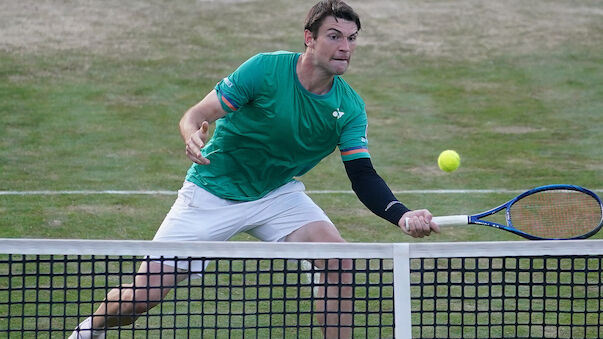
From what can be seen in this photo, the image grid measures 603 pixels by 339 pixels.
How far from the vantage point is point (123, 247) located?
3996mm

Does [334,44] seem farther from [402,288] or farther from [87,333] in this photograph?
[87,333]

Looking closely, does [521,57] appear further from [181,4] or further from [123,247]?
[123,247]

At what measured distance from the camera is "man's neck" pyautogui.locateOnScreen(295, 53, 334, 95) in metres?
5.04

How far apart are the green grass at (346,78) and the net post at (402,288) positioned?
384 cm

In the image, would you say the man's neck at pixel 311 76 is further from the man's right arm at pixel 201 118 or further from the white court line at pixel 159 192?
the white court line at pixel 159 192

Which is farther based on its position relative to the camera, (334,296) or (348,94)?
(348,94)

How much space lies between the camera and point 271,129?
507 centimetres

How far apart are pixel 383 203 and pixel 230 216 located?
0.82 metres

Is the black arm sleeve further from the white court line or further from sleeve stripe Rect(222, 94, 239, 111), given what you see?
the white court line

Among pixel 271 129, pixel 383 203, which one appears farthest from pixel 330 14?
pixel 383 203

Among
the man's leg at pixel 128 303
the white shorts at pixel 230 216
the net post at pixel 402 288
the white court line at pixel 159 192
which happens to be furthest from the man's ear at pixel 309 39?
the white court line at pixel 159 192

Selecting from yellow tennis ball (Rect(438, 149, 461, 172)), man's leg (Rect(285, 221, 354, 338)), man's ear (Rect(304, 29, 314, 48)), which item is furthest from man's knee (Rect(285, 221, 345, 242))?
yellow tennis ball (Rect(438, 149, 461, 172))

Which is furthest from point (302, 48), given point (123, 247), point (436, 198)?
point (123, 247)

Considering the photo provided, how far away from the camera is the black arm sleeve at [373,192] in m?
4.79
